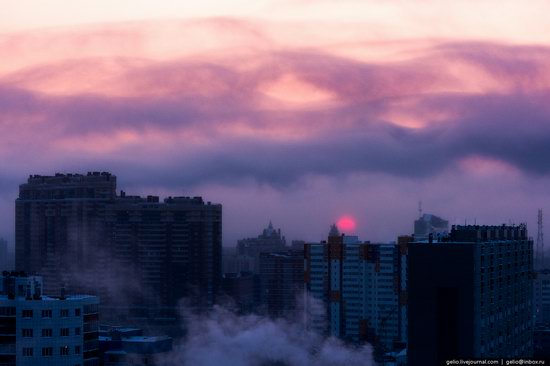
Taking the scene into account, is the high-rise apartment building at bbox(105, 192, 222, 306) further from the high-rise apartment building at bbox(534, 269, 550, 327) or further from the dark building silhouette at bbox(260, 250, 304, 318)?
the high-rise apartment building at bbox(534, 269, 550, 327)

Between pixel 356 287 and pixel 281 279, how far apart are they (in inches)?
546

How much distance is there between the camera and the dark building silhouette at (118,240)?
63906 mm

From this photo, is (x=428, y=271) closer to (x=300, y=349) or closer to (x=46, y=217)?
(x=300, y=349)

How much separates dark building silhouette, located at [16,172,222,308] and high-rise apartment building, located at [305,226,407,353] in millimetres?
14276

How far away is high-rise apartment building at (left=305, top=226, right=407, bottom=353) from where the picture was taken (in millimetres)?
48062

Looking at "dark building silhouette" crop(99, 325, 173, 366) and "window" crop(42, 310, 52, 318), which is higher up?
"window" crop(42, 310, 52, 318)

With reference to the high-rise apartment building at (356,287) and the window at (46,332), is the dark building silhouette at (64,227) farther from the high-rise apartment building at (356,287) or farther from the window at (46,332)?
the window at (46,332)

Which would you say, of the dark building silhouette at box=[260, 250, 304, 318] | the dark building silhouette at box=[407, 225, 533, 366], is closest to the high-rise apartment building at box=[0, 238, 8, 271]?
the dark building silhouette at box=[260, 250, 304, 318]

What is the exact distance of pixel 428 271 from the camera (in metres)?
21.8

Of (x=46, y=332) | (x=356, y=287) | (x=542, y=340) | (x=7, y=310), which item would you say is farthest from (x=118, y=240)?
(x=46, y=332)

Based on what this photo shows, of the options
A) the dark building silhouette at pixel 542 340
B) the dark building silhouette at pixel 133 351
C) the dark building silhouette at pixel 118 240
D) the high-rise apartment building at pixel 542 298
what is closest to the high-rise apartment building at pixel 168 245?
the dark building silhouette at pixel 118 240

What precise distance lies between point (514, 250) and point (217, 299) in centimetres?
3983

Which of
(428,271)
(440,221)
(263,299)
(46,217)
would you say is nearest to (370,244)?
(440,221)

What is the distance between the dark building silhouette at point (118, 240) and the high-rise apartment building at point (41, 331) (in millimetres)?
38091
